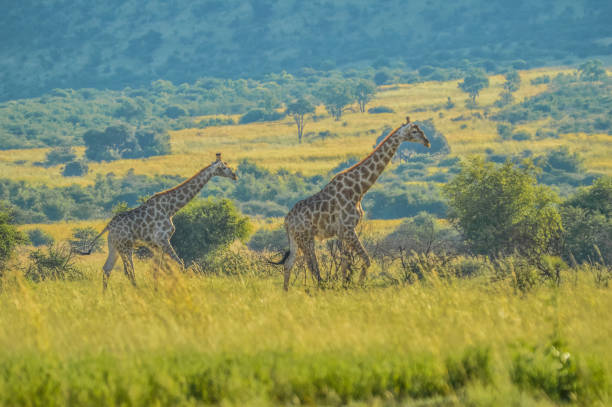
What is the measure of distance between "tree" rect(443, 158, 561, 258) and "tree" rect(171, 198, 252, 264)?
209 inches

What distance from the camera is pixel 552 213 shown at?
1811cm

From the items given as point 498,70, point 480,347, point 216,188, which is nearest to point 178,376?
point 480,347

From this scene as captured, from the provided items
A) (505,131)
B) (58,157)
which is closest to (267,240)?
(58,157)

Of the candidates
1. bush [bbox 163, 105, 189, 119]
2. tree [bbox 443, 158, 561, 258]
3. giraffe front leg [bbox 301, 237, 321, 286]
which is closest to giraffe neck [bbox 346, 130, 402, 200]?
giraffe front leg [bbox 301, 237, 321, 286]

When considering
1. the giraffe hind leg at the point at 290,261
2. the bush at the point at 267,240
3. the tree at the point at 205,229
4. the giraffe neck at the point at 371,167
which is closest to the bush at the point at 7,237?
the tree at the point at 205,229

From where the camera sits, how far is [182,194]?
14570mm

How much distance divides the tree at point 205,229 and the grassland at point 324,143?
178ft

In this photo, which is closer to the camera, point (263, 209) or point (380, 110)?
point (263, 209)

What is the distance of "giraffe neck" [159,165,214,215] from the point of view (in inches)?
568

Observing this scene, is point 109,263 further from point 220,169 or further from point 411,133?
point 411,133

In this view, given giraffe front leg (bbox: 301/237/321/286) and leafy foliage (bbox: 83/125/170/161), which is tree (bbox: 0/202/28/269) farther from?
leafy foliage (bbox: 83/125/170/161)

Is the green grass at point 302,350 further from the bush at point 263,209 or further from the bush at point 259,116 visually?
the bush at point 259,116

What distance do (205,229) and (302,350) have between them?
531 inches

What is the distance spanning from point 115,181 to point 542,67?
109920 mm
